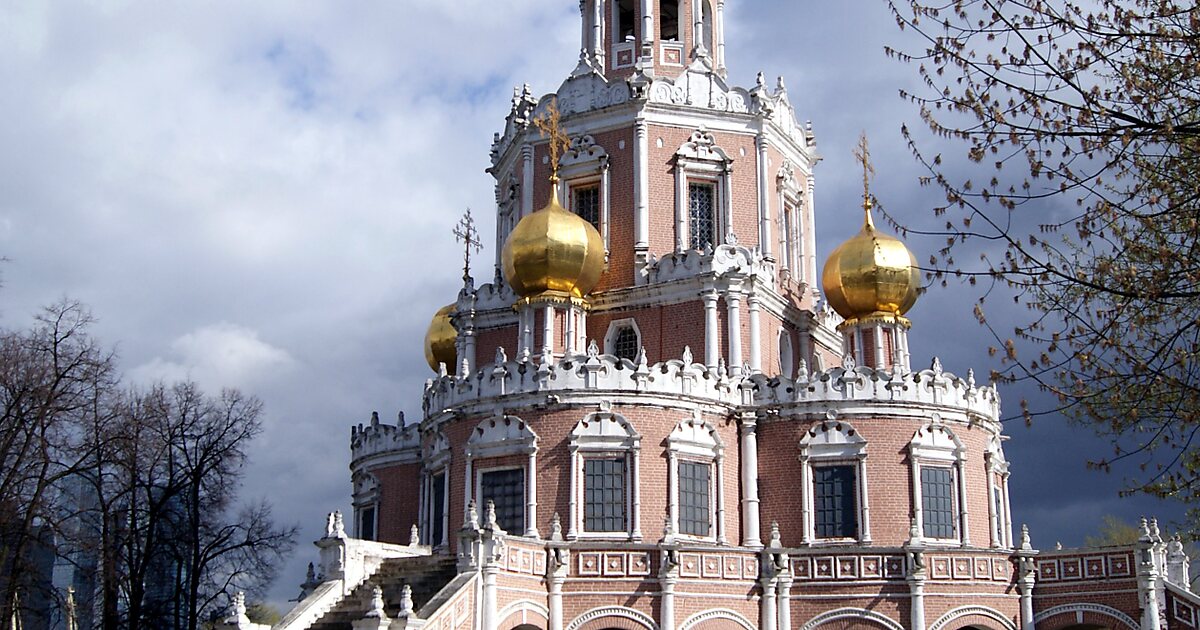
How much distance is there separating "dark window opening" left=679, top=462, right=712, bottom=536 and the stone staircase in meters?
5.45

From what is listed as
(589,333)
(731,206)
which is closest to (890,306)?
(731,206)

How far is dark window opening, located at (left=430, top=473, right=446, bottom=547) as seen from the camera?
3102 cm

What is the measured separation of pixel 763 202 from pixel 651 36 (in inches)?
217

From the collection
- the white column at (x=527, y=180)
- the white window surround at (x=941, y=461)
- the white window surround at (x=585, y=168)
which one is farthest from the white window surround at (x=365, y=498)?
the white window surround at (x=941, y=461)

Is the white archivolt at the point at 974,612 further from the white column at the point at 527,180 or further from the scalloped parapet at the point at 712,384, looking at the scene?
the white column at the point at 527,180

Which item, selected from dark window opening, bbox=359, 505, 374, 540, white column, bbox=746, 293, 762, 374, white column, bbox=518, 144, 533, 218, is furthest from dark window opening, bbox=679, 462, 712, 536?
dark window opening, bbox=359, 505, 374, 540

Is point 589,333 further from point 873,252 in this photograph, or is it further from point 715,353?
point 873,252

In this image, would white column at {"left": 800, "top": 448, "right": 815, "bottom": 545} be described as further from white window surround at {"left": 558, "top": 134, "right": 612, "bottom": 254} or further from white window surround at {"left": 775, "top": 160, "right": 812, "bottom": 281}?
white window surround at {"left": 558, "top": 134, "right": 612, "bottom": 254}

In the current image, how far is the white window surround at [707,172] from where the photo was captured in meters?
34.6

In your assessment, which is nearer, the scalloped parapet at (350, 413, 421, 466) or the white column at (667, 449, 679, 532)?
the white column at (667, 449, 679, 532)

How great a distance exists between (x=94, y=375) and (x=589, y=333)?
11.4m

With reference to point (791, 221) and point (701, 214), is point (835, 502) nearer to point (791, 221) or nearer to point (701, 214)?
point (701, 214)

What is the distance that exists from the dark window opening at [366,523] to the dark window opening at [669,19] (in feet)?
49.5

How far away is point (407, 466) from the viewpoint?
36594 millimetres
